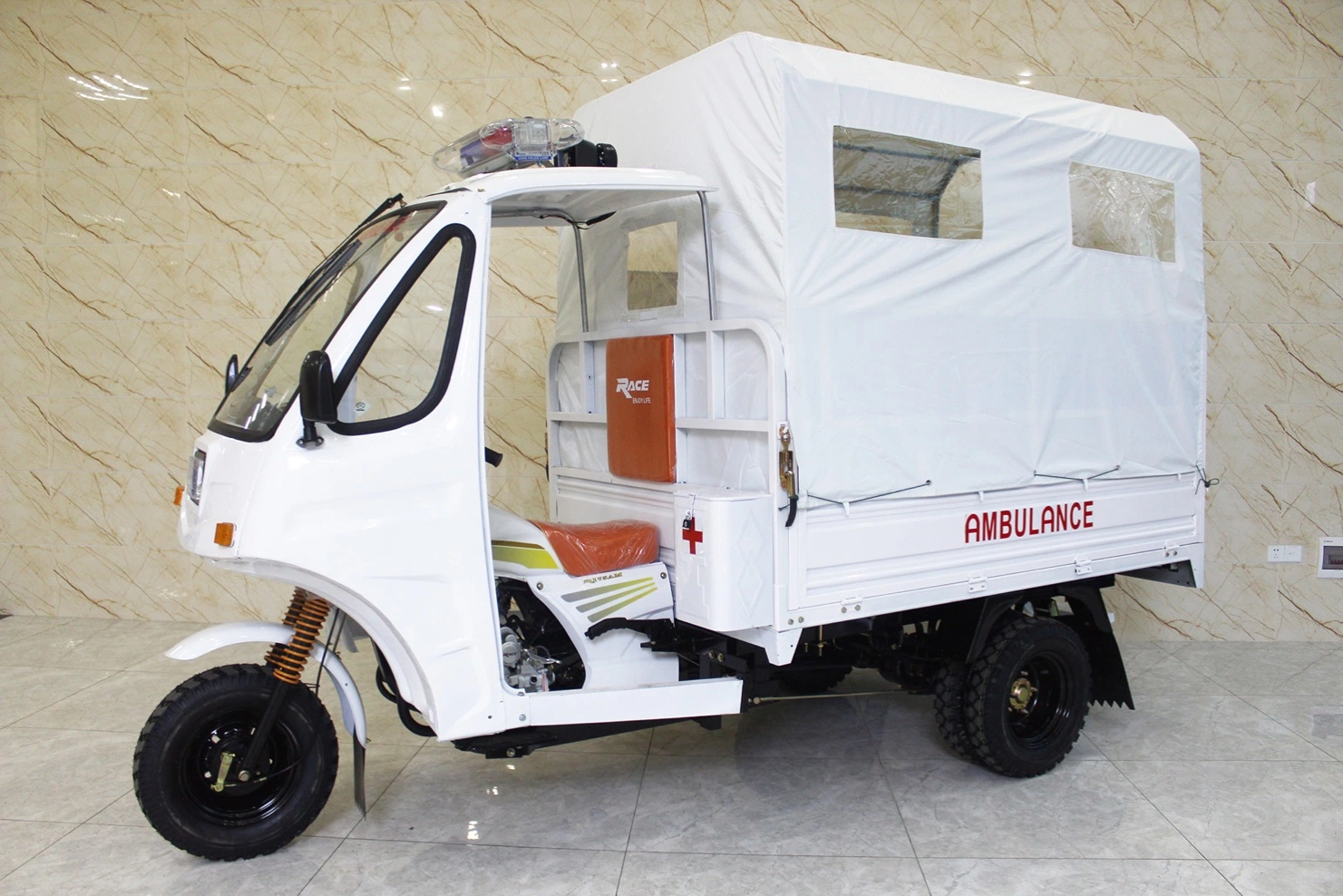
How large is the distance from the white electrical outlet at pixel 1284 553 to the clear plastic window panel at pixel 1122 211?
2.71 meters

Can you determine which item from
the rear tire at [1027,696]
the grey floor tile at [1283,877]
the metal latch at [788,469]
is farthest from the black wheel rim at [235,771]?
the grey floor tile at [1283,877]

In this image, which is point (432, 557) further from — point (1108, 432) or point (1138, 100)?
point (1138, 100)

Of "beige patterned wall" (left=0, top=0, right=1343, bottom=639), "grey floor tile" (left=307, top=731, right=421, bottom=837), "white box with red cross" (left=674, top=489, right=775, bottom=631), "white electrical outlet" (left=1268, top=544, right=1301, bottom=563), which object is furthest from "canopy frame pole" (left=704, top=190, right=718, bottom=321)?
"white electrical outlet" (left=1268, top=544, right=1301, bottom=563)

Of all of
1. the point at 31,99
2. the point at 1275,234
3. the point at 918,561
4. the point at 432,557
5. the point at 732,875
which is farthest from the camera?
the point at 31,99

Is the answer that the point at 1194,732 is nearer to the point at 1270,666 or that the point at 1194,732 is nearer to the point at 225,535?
the point at 1270,666

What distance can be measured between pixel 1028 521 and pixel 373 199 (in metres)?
4.44

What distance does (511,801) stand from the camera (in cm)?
393

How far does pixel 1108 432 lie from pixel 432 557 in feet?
8.98

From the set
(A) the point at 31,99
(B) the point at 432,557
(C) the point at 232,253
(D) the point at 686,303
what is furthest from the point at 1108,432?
(A) the point at 31,99

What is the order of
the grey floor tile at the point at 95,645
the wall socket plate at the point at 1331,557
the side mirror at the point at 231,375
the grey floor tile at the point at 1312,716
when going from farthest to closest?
1. the wall socket plate at the point at 1331,557
2. the grey floor tile at the point at 95,645
3. the grey floor tile at the point at 1312,716
4. the side mirror at the point at 231,375

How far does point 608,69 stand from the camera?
20.9 ft

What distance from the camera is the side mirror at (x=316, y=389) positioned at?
2.84 metres

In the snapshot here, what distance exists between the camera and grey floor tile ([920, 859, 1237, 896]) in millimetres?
3254

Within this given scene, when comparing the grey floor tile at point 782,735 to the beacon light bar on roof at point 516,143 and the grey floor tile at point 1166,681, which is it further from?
the beacon light bar on roof at point 516,143
